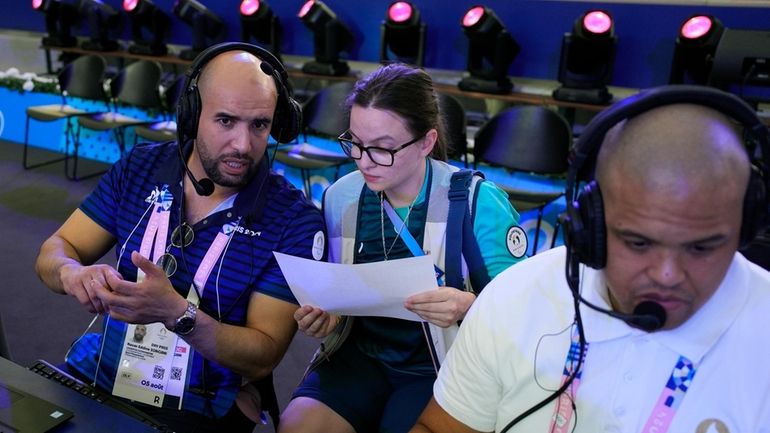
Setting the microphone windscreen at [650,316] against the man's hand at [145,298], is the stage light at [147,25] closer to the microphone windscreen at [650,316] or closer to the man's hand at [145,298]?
the man's hand at [145,298]

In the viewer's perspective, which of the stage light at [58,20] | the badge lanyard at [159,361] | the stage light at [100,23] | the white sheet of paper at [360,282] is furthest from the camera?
the stage light at [58,20]

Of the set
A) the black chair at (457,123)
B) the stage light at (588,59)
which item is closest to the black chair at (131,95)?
the black chair at (457,123)

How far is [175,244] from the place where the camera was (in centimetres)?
148

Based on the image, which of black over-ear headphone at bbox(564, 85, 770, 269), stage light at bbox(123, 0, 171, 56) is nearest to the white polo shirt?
black over-ear headphone at bbox(564, 85, 770, 269)

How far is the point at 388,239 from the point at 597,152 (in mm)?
804

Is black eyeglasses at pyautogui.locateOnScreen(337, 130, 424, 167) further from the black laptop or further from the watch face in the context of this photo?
the black laptop

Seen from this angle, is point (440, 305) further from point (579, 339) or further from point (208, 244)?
point (208, 244)

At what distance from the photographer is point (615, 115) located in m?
0.80

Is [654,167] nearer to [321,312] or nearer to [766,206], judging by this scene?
[766,206]

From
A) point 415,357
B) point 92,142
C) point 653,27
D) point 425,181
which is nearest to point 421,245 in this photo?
point 425,181

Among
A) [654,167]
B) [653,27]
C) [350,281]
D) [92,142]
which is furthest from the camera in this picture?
[92,142]

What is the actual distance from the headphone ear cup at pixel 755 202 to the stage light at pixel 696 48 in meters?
3.30

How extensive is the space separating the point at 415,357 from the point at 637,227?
88 cm

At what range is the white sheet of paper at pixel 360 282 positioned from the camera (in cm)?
128
